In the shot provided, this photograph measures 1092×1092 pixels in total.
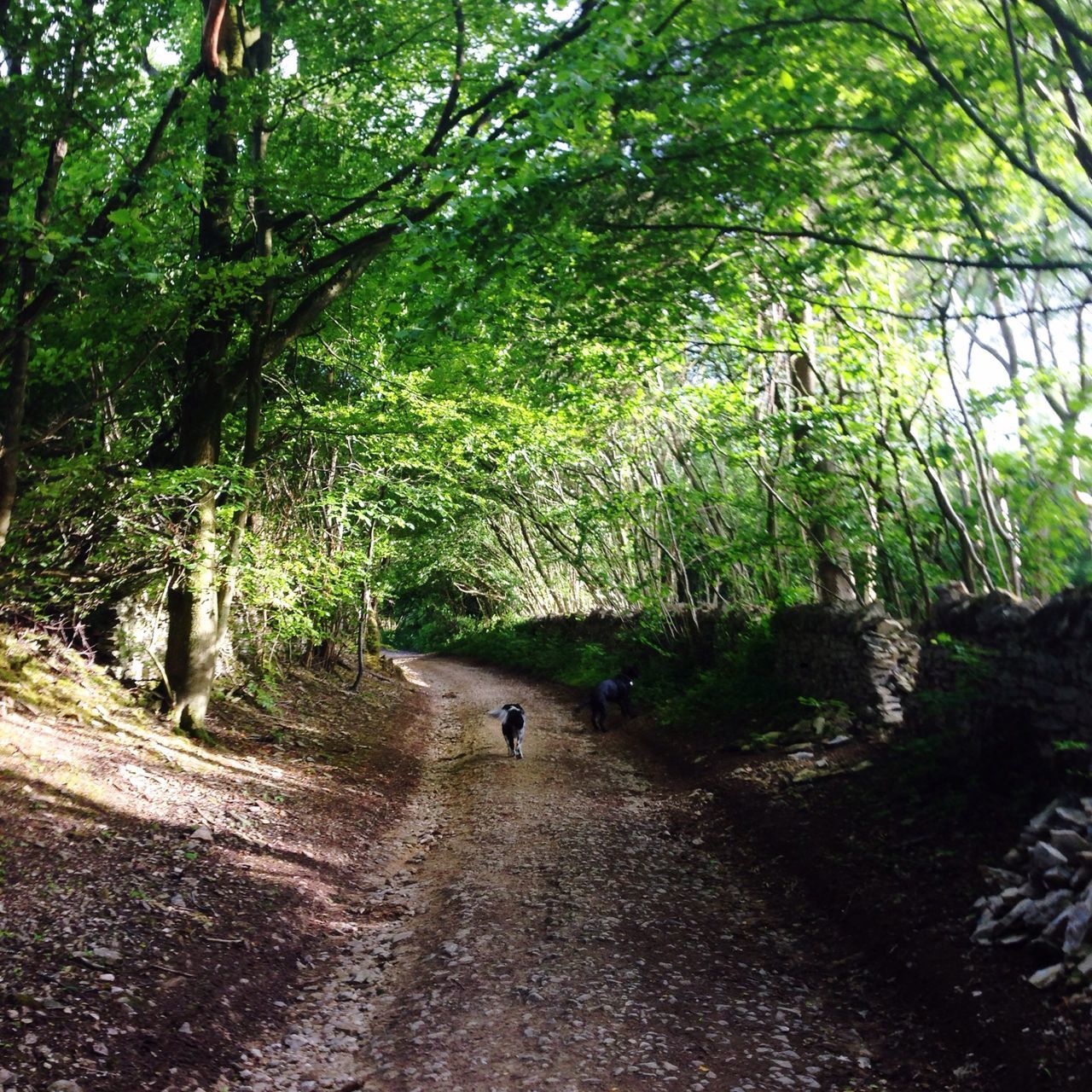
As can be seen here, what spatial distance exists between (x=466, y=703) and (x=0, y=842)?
14046mm

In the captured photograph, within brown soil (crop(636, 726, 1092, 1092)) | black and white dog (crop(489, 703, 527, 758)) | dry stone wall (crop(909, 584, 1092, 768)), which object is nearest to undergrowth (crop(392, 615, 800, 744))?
black and white dog (crop(489, 703, 527, 758))

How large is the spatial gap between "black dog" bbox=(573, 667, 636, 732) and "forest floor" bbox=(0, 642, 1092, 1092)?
4700mm

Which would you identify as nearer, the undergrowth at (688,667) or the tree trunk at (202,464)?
the tree trunk at (202,464)

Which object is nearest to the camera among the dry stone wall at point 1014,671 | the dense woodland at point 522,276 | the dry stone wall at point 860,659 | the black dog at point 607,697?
the dry stone wall at point 1014,671

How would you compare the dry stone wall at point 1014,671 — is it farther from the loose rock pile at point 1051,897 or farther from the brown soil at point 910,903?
the loose rock pile at point 1051,897

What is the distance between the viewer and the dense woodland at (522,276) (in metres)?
6.00

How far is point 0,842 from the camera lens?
5.40m

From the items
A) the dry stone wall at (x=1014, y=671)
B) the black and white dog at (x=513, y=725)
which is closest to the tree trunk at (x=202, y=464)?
the black and white dog at (x=513, y=725)

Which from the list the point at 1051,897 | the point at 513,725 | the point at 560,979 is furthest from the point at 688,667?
the point at 1051,897

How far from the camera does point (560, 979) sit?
4949 mm

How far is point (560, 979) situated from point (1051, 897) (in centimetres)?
276

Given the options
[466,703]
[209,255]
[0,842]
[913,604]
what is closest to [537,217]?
[209,255]

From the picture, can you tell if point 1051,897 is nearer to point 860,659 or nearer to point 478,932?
point 478,932

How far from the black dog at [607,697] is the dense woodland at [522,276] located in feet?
5.18
